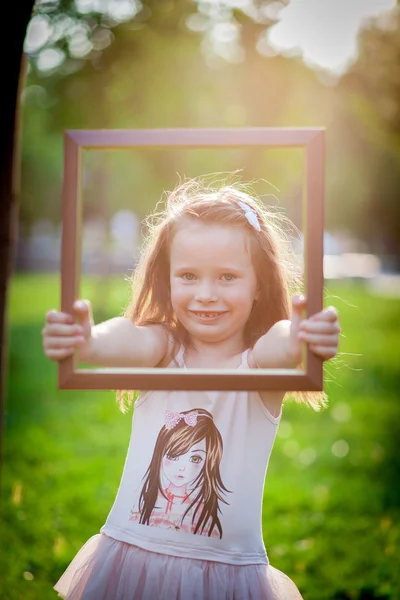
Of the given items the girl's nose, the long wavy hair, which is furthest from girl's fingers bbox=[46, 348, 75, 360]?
the girl's nose

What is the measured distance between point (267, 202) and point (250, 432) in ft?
1.99

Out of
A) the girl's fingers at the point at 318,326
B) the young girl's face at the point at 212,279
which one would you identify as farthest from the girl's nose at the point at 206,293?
the girl's fingers at the point at 318,326

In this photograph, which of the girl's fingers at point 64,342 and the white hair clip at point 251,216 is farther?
the white hair clip at point 251,216

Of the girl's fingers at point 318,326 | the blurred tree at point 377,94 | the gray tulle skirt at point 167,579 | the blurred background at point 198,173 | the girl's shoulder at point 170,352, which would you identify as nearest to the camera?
the girl's fingers at point 318,326

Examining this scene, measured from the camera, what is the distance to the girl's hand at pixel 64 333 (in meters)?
1.61

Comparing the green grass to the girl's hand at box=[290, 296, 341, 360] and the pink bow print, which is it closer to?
the girl's hand at box=[290, 296, 341, 360]

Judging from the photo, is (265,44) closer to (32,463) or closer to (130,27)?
(130,27)

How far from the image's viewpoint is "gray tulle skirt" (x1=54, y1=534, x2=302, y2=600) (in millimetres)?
1703

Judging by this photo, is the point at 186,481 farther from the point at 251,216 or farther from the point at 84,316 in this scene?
the point at 251,216

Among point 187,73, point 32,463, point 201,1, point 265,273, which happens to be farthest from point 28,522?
point 187,73

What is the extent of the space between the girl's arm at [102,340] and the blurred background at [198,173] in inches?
11.3

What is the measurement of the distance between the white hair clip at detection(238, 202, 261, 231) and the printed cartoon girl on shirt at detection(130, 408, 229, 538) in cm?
48

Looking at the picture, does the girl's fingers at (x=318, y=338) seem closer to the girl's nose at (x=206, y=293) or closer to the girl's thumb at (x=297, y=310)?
the girl's thumb at (x=297, y=310)

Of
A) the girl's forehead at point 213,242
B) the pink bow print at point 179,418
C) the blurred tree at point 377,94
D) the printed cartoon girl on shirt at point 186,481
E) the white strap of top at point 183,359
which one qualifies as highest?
the blurred tree at point 377,94
